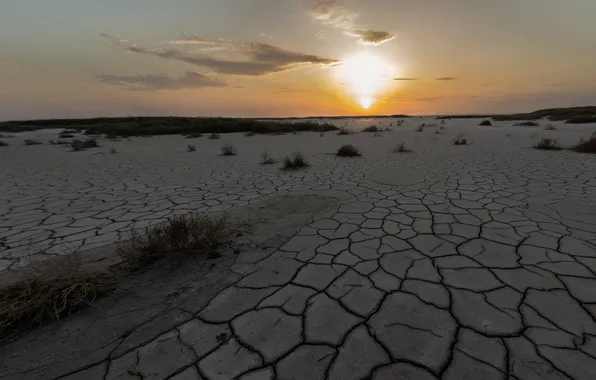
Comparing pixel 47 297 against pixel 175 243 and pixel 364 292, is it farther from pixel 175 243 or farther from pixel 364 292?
pixel 364 292

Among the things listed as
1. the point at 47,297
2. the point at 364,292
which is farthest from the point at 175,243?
the point at 364,292

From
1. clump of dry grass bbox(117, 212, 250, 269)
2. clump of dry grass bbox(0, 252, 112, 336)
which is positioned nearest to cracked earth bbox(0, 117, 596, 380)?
clump of dry grass bbox(0, 252, 112, 336)

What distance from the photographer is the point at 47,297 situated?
1.79 meters

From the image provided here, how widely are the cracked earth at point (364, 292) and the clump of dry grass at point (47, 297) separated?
0.12 m

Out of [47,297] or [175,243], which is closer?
[47,297]

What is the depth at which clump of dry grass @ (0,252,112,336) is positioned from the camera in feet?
5.52

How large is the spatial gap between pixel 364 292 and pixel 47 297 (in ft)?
6.79

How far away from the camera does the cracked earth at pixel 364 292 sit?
4.66 ft

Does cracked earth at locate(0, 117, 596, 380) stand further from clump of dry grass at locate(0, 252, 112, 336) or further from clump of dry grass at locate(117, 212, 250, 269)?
clump of dry grass at locate(117, 212, 250, 269)

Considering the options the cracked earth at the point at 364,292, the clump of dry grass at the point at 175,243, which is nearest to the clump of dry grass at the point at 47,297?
the cracked earth at the point at 364,292

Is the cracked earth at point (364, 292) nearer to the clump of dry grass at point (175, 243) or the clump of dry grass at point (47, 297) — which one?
the clump of dry grass at point (47, 297)

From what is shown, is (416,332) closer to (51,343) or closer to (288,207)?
(51,343)

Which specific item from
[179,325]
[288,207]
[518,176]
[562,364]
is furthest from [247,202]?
[518,176]

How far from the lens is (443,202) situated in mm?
3838
